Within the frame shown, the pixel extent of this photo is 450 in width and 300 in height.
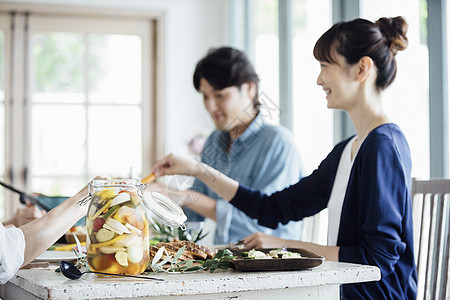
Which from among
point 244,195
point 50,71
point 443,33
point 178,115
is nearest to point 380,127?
point 244,195

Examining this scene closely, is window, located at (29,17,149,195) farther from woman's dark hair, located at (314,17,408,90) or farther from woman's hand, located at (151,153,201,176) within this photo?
woman's dark hair, located at (314,17,408,90)

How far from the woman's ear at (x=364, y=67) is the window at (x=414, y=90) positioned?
0.76 meters

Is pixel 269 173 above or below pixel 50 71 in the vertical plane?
below

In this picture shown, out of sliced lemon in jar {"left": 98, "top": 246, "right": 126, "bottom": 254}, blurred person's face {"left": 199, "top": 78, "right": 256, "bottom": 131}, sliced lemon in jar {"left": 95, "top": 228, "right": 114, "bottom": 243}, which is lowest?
sliced lemon in jar {"left": 98, "top": 246, "right": 126, "bottom": 254}

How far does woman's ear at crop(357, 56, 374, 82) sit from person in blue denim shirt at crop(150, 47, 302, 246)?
779mm

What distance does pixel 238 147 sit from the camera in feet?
8.50

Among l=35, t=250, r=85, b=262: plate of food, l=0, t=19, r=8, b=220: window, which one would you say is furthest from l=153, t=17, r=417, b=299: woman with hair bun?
l=0, t=19, r=8, b=220: window

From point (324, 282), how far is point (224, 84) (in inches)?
64.0

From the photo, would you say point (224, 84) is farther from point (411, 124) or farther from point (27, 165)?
point (27, 165)

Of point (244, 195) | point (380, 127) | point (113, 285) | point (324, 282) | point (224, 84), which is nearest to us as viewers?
point (113, 285)

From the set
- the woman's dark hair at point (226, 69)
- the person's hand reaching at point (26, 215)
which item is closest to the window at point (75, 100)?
the woman's dark hair at point (226, 69)

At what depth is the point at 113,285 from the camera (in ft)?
Answer: 3.25

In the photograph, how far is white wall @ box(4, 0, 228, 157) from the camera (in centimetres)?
473

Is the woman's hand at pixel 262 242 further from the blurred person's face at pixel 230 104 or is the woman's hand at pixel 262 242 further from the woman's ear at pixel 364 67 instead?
the blurred person's face at pixel 230 104
